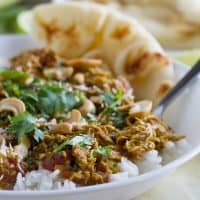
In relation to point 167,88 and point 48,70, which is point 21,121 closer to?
point 48,70

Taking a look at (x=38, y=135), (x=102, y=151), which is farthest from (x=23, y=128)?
(x=102, y=151)

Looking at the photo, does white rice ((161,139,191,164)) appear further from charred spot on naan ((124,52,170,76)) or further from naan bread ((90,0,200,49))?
naan bread ((90,0,200,49))

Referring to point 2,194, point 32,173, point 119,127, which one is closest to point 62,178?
point 32,173

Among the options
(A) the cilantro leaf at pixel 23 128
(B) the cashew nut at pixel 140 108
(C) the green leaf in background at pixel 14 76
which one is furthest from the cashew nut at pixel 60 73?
(A) the cilantro leaf at pixel 23 128

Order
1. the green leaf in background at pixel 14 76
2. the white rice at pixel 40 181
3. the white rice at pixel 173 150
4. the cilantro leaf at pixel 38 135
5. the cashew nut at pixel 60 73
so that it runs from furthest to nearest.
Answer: the cashew nut at pixel 60 73 → the green leaf in background at pixel 14 76 → the white rice at pixel 173 150 → the cilantro leaf at pixel 38 135 → the white rice at pixel 40 181

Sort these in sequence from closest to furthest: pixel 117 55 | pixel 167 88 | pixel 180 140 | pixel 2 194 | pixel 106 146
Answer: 1. pixel 2 194
2. pixel 106 146
3. pixel 180 140
4. pixel 167 88
5. pixel 117 55

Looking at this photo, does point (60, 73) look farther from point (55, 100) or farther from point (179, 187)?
point (179, 187)

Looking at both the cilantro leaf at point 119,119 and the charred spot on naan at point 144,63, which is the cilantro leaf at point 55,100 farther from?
the charred spot on naan at point 144,63
